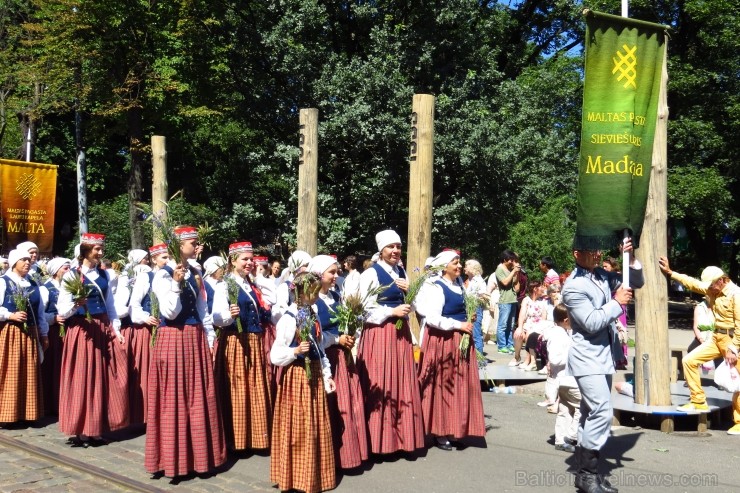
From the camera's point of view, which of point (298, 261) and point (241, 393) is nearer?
point (298, 261)

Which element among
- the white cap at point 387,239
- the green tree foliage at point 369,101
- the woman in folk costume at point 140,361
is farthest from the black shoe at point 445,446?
the green tree foliage at point 369,101

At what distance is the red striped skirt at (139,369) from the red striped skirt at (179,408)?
2106mm

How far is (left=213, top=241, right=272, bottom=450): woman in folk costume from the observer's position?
7824 millimetres

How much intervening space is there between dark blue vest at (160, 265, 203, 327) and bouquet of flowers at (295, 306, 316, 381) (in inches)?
47.5

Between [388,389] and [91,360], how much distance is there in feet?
10.6

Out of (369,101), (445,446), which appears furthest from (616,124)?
(369,101)

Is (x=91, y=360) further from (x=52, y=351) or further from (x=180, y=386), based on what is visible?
(x=180, y=386)

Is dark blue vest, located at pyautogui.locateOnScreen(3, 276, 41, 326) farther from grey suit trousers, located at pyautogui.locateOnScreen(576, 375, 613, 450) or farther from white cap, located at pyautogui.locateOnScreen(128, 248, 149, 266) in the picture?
grey suit trousers, located at pyautogui.locateOnScreen(576, 375, 613, 450)

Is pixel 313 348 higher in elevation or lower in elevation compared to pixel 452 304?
lower

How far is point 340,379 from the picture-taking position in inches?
274

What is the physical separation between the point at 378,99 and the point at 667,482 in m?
13.0

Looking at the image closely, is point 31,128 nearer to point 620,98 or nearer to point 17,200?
point 17,200

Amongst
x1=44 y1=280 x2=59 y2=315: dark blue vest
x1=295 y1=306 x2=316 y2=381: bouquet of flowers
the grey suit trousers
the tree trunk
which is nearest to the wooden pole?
x1=44 y1=280 x2=59 y2=315: dark blue vest

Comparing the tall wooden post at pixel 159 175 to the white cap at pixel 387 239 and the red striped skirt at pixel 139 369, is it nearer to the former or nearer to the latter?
the red striped skirt at pixel 139 369
